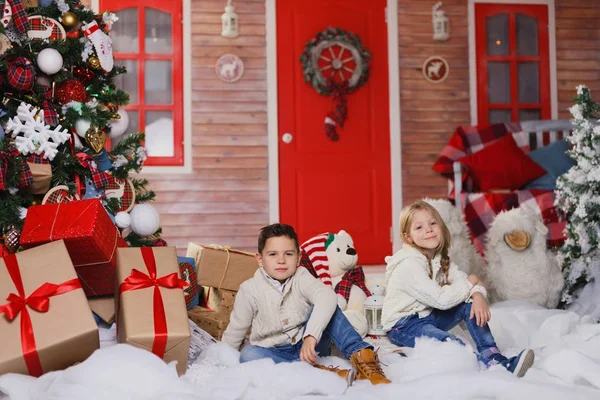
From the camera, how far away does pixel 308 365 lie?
6.28 feet

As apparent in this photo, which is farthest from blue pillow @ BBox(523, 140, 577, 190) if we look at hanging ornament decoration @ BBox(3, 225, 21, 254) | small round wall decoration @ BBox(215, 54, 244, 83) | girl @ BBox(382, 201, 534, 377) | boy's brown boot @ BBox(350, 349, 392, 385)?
hanging ornament decoration @ BBox(3, 225, 21, 254)

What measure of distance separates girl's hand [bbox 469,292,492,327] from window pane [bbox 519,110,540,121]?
349 cm

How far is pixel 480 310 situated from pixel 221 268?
1059mm

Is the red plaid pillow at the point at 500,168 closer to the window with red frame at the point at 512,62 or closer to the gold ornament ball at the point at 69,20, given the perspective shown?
the window with red frame at the point at 512,62

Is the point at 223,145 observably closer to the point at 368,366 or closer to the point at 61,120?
the point at 61,120

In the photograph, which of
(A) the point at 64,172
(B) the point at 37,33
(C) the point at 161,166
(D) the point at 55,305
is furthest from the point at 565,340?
(C) the point at 161,166

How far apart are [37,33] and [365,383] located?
1715 millimetres

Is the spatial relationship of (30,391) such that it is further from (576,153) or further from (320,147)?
(320,147)

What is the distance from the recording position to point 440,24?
521 cm

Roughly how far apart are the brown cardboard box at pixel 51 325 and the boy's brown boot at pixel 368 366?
736 millimetres

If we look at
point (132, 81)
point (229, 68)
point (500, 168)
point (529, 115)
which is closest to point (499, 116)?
point (529, 115)

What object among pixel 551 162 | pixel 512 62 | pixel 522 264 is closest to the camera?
pixel 522 264

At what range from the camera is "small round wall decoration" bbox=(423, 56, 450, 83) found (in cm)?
525

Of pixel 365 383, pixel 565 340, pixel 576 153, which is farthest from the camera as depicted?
pixel 576 153
